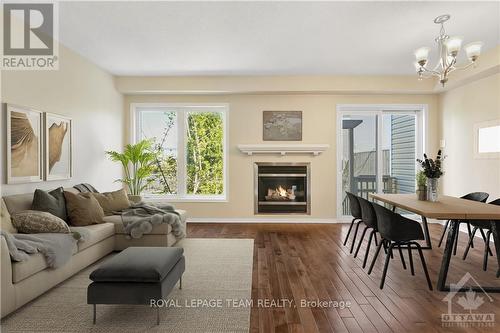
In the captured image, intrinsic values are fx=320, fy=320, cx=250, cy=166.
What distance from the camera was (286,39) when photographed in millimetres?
4230

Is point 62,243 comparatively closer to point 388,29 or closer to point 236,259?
point 236,259

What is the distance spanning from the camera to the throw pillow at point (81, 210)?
3.81 meters

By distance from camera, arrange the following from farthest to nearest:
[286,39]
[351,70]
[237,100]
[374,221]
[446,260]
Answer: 1. [237,100]
2. [351,70]
3. [286,39]
4. [374,221]
5. [446,260]

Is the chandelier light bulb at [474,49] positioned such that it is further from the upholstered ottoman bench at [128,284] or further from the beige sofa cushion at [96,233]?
the beige sofa cushion at [96,233]

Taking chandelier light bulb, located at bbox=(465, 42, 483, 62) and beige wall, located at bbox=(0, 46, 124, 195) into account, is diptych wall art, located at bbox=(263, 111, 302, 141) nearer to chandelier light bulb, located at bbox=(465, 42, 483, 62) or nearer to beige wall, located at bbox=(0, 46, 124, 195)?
beige wall, located at bbox=(0, 46, 124, 195)

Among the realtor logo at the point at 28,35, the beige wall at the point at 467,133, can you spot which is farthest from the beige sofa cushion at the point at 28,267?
the beige wall at the point at 467,133

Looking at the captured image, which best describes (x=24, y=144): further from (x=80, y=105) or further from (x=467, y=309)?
(x=467, y=309)

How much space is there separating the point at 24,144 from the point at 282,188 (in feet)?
14.5

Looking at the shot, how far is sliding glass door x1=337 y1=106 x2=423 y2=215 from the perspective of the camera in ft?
21.2

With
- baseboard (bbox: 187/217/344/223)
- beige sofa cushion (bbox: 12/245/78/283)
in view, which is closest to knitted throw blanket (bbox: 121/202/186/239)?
beige sofa cushion (bbox: 12/245/78/283)

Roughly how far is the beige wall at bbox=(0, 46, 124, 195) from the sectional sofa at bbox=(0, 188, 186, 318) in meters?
0.58

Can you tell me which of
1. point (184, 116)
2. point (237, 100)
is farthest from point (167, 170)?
point (237, 100)

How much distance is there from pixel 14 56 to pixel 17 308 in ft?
8.96

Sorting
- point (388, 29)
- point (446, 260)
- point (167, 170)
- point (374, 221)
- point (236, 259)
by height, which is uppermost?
point (388, 29)
